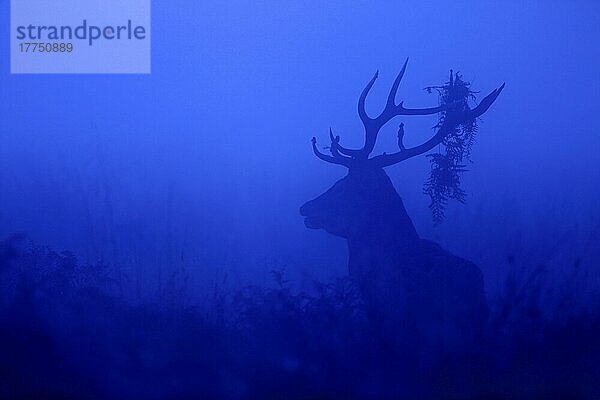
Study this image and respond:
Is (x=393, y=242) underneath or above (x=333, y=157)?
underneath

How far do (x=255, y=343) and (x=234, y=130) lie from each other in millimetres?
987

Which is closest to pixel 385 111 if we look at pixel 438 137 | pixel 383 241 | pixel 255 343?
pixel 438 137

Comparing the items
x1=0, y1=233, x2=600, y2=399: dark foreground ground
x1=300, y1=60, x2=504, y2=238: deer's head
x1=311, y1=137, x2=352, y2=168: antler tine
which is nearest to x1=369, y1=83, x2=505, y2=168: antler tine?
x1=300, y1=60, x2=504, y2=238: deer's head

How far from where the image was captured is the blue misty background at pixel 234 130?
120 inches

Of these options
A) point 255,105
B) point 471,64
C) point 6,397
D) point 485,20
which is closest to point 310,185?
point 255,105

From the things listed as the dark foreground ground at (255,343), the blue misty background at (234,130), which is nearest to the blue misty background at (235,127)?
the blue misty background at (234,130)

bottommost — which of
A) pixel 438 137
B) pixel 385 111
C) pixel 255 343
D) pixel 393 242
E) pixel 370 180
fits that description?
pixel 255 343

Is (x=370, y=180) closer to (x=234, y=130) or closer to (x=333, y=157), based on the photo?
(x=333, y=157)

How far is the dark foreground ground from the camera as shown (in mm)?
3072

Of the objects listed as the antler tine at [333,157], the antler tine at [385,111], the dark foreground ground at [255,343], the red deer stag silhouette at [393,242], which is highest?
the antler tine at [385,111]

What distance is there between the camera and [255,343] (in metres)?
3.09

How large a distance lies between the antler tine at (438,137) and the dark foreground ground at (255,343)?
60cm

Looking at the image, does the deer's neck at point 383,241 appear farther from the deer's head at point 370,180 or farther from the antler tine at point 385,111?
the antler tine at point 385,111

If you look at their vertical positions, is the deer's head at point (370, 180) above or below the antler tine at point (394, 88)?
below
